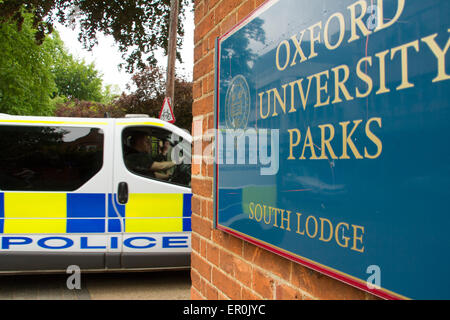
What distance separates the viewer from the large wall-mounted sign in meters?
0.76

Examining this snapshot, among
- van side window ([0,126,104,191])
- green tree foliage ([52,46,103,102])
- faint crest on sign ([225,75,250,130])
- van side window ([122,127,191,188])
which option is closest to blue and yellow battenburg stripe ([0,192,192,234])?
van side window ([0,126,104,191])

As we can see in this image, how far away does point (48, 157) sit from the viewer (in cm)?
461

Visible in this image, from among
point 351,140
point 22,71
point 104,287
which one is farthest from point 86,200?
point 22,71

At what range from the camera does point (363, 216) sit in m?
0.91

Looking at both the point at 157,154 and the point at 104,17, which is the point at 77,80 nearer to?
the point at 104,17

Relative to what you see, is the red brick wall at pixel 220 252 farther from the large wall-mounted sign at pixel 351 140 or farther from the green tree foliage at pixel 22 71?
the green tree foliage at pixel 22 71

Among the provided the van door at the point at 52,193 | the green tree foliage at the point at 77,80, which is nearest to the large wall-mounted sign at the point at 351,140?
the van door at the point at 52,193

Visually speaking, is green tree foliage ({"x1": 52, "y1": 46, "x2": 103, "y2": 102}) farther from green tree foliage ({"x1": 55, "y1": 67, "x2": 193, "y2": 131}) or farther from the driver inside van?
the driver inside van

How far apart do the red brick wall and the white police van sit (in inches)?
104

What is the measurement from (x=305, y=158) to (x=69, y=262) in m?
4.07

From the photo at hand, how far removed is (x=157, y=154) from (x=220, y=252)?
3.20m

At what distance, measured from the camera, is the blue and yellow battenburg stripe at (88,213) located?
4.42 metres

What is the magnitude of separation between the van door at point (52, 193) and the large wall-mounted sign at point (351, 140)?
135 inches

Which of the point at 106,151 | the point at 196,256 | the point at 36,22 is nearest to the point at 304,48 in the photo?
the point at 196,256
